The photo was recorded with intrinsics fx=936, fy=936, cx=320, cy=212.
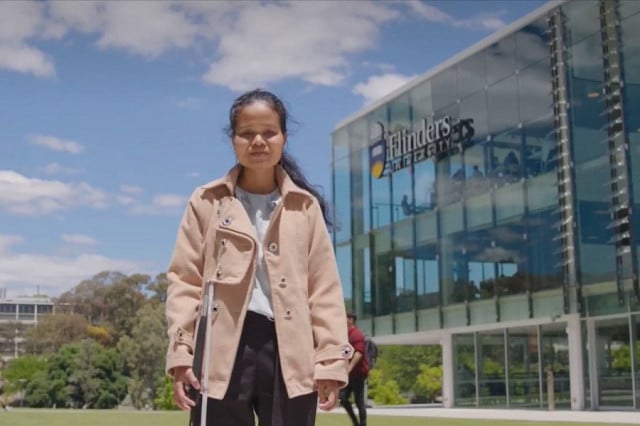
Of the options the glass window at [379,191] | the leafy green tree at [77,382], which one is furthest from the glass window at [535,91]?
the leafy green tree at [77,382]

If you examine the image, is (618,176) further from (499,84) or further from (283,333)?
(283,333)

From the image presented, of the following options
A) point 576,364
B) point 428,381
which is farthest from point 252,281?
point 428,381

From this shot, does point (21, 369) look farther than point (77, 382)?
Yes

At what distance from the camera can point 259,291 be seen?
3.20 m

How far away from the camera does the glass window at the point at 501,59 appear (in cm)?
2719

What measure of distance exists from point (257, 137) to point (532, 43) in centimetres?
2419

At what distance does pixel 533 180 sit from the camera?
25859mm

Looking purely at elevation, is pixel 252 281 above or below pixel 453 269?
below

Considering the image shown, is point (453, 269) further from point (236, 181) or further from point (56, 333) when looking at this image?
point (56, 333)

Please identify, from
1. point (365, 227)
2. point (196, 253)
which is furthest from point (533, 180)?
point (196, 253)

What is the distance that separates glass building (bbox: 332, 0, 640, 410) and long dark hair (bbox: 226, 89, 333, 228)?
19980 mm

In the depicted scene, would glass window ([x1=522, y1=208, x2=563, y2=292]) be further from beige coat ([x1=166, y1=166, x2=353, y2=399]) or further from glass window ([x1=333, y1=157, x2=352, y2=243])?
beige coat ([x1=166, y1=166, x2=353, y2=399])

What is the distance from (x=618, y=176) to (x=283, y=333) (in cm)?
2111

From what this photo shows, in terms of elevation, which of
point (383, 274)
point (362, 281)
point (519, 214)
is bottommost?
point (362, 281)
